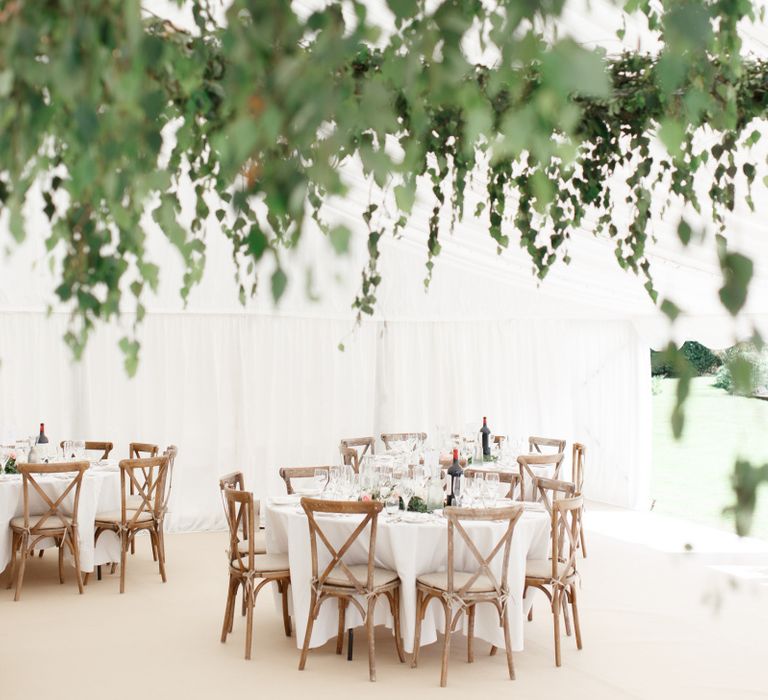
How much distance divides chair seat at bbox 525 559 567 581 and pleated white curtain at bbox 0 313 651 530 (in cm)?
440

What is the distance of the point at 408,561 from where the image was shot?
4.89 m

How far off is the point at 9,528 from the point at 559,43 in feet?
21.4

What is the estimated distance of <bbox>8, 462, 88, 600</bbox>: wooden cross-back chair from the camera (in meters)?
6.12

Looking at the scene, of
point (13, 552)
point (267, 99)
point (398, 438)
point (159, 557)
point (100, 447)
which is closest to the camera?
point (267, 99)

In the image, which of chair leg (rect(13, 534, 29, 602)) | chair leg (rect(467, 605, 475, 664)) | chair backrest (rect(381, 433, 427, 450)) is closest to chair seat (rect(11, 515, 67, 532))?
chair leg (rect(13, 534, 29, 602))

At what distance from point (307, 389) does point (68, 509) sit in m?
3.42

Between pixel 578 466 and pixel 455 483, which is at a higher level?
pixel 455 483

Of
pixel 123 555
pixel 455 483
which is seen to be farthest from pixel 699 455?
pixel 123 555

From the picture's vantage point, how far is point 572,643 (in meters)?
5.31

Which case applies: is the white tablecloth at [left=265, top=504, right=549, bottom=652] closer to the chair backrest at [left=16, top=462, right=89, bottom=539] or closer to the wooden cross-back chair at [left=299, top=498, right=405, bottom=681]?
the wooden cross-back chair at [left=299, top=498, right=405, bottom=681]

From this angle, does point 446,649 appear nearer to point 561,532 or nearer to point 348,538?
point 348,538

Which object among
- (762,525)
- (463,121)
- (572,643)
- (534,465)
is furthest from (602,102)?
(762,525)

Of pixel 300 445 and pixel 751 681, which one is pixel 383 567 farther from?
pixel 300 445

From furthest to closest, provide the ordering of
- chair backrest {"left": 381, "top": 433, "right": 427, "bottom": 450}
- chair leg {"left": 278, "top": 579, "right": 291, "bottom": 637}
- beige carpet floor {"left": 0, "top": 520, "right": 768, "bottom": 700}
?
chair backrest {"left": 381, "top": 433, "right": 427, "bottom": 450} < chair leg {"left": 278, "top": 579, "right": 291, "bottom": 637} < beige carpet floor {"left": 0, "top": 520, "right": 768, "bottom": 700}
